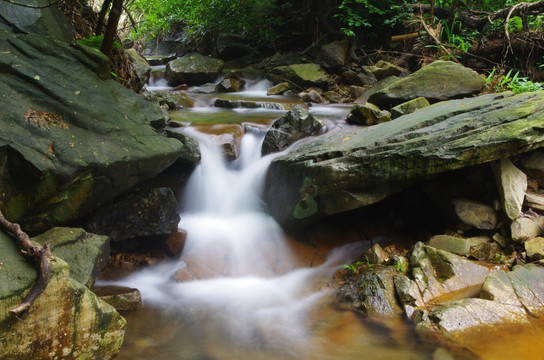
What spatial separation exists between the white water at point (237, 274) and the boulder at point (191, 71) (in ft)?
21.9

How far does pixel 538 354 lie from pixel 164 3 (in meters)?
16.8

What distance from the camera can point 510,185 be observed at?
4254 mm

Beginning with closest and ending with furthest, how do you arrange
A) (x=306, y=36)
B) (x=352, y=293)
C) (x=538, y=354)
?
(x=538, y=354) < (x=352, y=293) < (x=306, y=36)

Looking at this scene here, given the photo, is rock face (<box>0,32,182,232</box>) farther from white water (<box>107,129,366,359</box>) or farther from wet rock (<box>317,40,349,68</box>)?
wet rock (<box>317,40,349,68</box>)

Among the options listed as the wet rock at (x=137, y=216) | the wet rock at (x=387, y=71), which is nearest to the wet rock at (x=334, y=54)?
the wet rock at (x=387, y=71)

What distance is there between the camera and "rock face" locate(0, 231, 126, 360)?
2096 mm

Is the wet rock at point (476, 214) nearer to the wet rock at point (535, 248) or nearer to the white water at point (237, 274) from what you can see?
the wet rock at point (535, 248)

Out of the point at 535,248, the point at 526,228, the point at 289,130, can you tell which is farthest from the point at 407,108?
the point at 535,248

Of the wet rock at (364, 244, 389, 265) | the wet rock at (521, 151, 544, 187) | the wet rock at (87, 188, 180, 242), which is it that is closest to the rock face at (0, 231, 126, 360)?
the wet rock at (87, 188, 180, 242)

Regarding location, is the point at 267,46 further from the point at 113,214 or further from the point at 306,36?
the point at 113,214

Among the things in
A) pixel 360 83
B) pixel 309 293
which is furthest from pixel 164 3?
pixel 309 293

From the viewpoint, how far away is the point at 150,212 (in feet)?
14.8

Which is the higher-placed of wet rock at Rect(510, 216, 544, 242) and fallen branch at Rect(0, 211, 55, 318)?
wet rock at Rect(510, 216, 544, 242)

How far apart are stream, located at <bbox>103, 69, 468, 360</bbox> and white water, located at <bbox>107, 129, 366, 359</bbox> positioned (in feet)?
0.04
